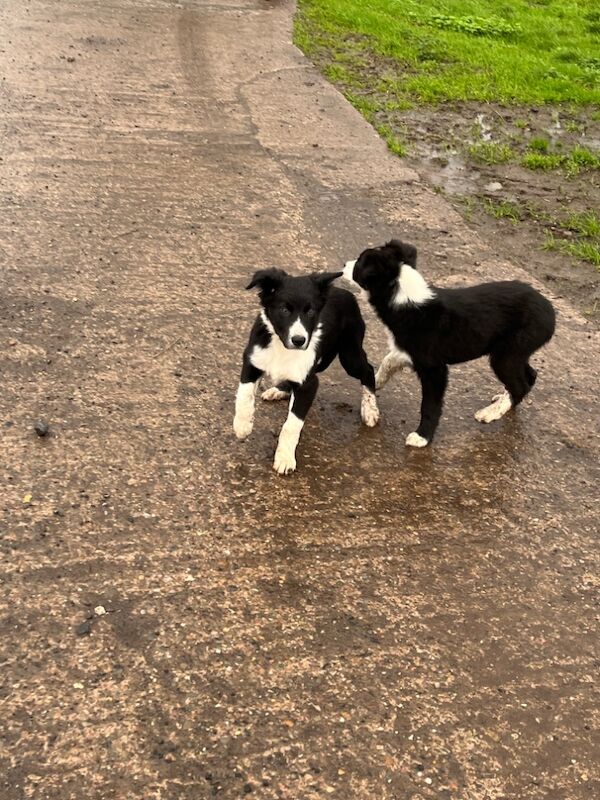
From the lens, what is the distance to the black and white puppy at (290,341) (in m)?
4.09

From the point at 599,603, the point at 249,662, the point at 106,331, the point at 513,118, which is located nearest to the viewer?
the point at 249,662

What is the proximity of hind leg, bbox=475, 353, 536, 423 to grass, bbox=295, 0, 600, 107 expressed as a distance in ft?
21.6

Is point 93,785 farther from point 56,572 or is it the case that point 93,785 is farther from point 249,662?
point 56,572

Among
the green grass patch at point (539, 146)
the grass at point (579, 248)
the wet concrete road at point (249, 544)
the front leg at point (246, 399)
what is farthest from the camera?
the green grass patch at point (539, 146)

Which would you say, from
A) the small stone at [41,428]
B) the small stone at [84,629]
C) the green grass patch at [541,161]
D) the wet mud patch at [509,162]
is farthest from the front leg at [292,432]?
the green grass patch at [541,161]

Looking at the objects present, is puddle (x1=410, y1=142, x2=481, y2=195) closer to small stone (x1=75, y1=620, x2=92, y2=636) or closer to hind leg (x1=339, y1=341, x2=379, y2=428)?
hind leg (x1=339, y1=341, x2=379, y2=428)

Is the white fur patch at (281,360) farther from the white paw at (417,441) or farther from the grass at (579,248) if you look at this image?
the grass at (579,248)

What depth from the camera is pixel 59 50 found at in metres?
10.3

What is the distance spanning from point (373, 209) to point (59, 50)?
520 cm

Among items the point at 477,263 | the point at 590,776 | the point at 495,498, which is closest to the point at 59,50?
the point at 477,263

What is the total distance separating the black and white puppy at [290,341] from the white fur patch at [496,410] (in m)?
0.99

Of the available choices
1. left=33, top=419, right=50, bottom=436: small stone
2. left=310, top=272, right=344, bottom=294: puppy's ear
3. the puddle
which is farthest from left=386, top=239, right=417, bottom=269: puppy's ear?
the puddle

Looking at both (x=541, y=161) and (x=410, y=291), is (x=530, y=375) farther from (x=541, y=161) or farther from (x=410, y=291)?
(x=541, y=161)

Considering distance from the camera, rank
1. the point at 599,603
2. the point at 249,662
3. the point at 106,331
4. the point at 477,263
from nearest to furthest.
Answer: the point at 249,662, the point at 599,603, the point at 106,331, the point at 477,263
